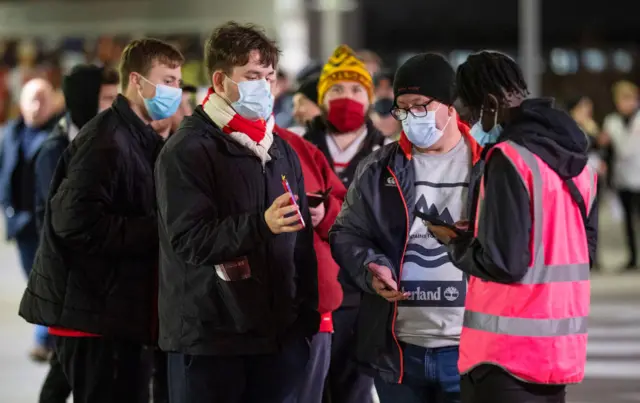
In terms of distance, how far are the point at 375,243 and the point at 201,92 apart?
353cm

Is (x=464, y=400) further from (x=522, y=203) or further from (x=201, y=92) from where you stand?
(x=201, y=92)

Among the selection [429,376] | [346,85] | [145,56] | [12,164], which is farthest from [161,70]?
[12,164]

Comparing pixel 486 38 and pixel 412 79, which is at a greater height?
pixel 412 79

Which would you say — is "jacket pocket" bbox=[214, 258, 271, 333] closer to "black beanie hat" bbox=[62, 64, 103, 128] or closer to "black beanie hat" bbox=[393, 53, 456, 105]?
"black beanie hat" bbox=[393, 53, 456, 105]

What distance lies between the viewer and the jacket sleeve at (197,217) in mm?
4504

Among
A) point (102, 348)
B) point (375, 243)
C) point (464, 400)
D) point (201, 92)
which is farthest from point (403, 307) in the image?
point (201, 92)

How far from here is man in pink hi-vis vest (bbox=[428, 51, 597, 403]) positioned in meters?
4.11

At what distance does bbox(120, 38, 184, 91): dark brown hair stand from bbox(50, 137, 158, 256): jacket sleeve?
410mm

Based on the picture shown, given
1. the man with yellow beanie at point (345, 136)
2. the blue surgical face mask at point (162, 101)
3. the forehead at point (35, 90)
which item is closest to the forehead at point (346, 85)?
the man with yellow beanie at point (345, 136)

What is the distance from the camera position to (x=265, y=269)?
4.75 m

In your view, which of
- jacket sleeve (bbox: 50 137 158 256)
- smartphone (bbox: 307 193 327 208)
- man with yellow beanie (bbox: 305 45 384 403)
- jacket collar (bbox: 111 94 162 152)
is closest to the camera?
smartphone (bbox: 307 193 327 208)

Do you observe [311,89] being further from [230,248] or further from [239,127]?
[230,248]

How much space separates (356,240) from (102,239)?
3.97 ft

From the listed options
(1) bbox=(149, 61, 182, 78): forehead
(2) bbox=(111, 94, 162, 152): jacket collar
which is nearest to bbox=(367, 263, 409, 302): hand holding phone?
(2) bbox=(111, 94, 162, 152): jacket collar
